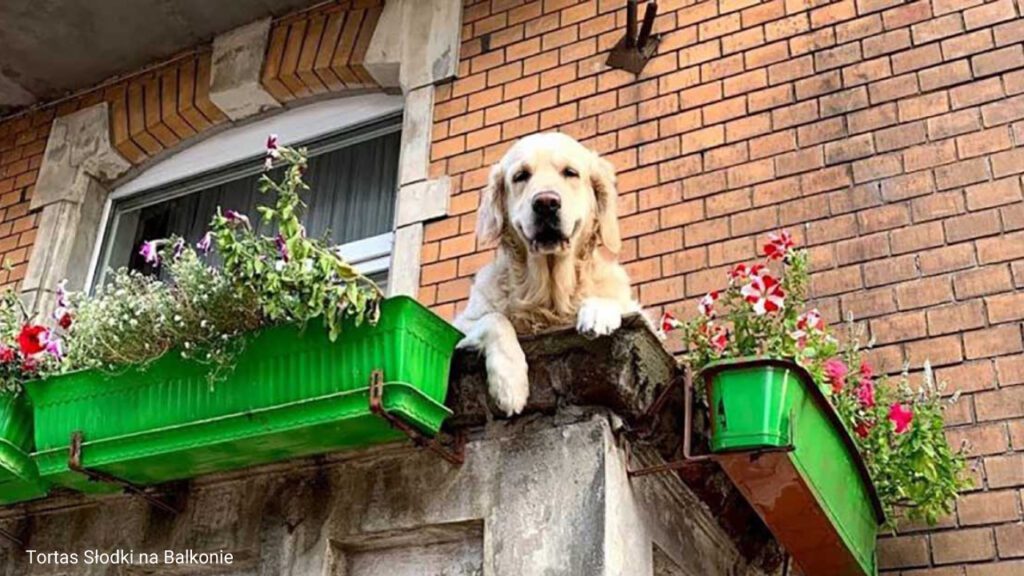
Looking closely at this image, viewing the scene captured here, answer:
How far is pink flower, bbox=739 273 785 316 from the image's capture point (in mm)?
2955

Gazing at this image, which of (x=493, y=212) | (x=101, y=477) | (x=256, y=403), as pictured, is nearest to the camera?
(x=256, y=403)

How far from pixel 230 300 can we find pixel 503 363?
0.68 m

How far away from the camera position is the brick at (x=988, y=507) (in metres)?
3.23

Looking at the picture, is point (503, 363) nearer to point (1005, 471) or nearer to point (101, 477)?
point (101, 477)

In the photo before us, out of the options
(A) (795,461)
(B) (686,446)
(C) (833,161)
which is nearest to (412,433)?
(B) (686,446)

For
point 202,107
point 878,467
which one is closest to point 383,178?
point 202,107

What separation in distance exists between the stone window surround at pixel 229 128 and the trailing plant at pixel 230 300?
1.78 metres

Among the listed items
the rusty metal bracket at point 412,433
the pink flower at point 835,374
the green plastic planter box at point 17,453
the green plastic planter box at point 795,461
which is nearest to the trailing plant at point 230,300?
the rusty metal bracket at point 412,433

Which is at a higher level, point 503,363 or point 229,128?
point 229,128

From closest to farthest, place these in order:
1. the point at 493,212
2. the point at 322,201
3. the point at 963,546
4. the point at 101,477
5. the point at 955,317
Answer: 1. the point at 101,477
2. the point at 963,546
3. the point at 493,212
4. the point at 955,317
5. the point at 322,201

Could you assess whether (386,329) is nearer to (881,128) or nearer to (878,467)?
(878,467)

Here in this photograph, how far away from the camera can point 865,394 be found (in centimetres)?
314

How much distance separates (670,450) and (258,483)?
1.08 metres

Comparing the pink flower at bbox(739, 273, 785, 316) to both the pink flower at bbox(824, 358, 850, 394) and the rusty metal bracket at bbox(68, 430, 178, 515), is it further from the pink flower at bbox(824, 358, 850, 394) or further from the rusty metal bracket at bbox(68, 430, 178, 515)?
the rusty metal bracket at bbox(68, 430, 178, 515)
